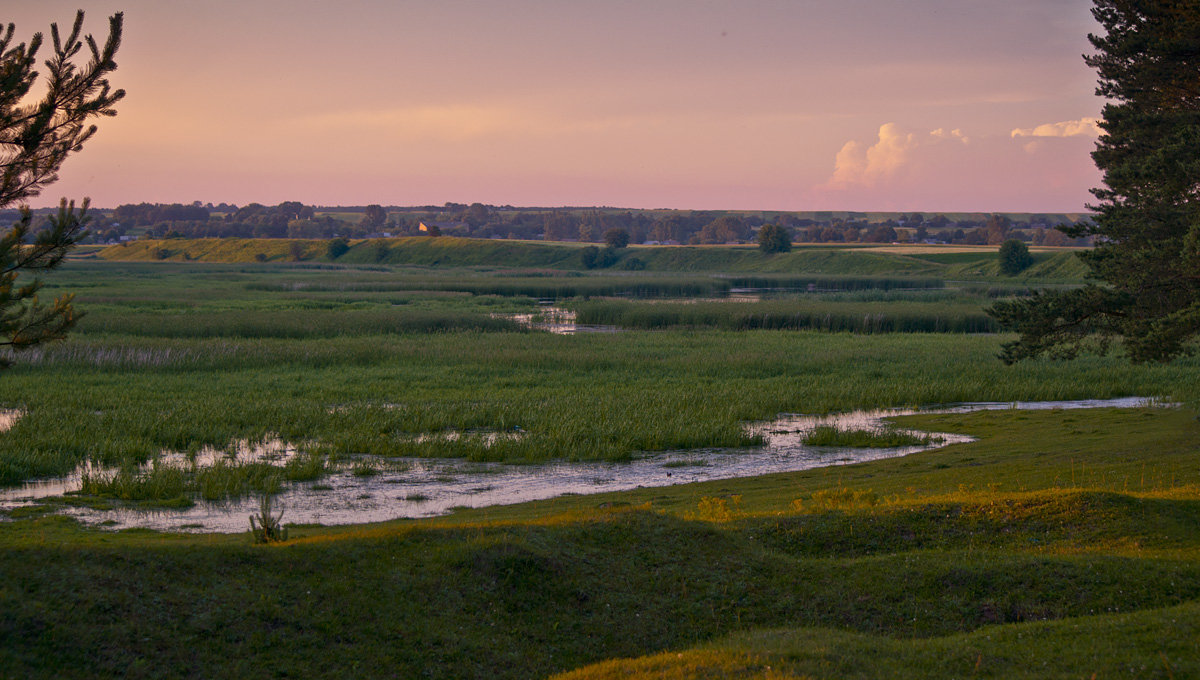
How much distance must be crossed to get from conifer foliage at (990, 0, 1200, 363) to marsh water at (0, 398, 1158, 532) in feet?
16.4

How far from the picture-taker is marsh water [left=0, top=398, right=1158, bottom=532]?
15.7m

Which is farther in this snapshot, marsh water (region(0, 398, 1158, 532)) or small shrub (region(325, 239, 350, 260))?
small shrub (region(325, 239, 350, 260))

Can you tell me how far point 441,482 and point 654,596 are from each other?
9776 mm

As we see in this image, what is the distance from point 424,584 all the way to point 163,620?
2537mm

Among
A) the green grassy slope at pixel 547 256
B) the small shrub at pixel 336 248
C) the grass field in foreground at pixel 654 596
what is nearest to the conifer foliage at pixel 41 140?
the grass field in foreground at pixel 654 596

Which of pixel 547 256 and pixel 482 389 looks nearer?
pixel 482 389

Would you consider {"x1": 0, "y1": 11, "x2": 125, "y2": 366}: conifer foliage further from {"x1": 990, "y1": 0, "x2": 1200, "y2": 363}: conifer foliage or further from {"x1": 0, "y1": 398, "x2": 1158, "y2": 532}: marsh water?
{"x1": 990, "y1": 0, "x2": 1200, "y2": 363}: conifer foliage

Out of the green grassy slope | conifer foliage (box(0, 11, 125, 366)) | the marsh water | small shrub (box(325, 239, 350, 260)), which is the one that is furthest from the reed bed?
small shrub (box(325, 239, 350, 260))

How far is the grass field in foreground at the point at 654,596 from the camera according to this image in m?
7.70

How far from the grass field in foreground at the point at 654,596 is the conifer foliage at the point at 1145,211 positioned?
6.07m

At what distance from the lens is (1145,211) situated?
20266 millimetres

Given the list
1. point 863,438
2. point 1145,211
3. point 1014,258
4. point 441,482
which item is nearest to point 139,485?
point 441,482

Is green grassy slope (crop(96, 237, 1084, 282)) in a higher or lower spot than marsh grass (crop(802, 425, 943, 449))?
higher

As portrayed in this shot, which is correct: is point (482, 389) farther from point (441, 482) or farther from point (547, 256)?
point (547, 256)
